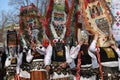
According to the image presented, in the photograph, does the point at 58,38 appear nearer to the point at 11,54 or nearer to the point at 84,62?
the point at 84,62

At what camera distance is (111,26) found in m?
9.24

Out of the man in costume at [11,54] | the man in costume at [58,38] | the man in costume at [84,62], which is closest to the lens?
the man in costume at [84,62]

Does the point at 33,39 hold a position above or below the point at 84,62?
above

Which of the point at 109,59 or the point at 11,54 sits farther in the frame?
the point at 11,54

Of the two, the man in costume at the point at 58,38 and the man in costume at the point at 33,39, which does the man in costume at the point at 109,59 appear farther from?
the man in costume at the point at 33,39

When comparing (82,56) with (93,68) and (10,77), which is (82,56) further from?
(10,77)

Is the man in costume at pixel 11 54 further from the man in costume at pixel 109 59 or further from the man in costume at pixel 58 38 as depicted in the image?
the man in costume at pixel 109 59

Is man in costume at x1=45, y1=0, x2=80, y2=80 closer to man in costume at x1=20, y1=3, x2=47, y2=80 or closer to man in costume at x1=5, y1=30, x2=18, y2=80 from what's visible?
man in costume at x1=20, y1=3, x2=47, y2=80

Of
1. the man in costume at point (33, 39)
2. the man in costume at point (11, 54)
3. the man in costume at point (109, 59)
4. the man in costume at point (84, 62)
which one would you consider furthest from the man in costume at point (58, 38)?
the man in costume at point (11, 54)

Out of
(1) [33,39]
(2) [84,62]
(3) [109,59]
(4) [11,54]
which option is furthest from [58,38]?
(4) [11,54]

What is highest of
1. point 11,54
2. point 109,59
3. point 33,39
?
point 33,39

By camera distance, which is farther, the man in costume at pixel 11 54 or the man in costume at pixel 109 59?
the man in costume at pixel 11 54

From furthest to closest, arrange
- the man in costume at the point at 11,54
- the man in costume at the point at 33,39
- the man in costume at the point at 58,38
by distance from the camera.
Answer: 1. the man in costume at the point at 11,54
2. the man in costume at the point at 33,39
3. the man in costume at the point at 58,38

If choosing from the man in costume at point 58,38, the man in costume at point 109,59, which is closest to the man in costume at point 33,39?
the man in costume at point 58,38
